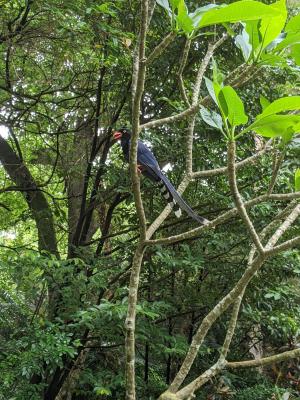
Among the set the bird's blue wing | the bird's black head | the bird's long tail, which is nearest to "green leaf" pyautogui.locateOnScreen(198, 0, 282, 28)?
the bird's long tail

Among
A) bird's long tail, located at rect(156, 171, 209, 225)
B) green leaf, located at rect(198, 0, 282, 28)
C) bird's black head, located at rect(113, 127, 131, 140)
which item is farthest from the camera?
bird's black head, located at rect(113, 127, 131, 140)

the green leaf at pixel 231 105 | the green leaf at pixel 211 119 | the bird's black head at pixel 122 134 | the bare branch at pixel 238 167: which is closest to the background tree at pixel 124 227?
the bird's black head at pixel 122 134

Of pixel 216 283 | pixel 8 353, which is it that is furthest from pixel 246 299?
pixel 8 353

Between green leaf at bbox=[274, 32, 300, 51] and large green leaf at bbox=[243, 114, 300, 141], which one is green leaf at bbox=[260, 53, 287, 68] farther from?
large green leaf at bbox=[243, 114, 300, 141]

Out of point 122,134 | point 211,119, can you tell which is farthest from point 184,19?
point 122,134

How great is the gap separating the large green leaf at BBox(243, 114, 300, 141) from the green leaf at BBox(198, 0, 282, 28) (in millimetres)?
207

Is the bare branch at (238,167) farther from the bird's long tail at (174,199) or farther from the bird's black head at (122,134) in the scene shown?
the bird's black head at (122,134)

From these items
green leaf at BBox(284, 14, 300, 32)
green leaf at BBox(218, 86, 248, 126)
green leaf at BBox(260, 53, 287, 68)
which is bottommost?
green leaf at BBox(218, 86, 248, 126)

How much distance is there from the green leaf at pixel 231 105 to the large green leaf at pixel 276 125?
3 cm

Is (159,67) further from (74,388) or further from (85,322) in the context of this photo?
(74,388)

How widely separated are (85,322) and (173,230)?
1.31 meters

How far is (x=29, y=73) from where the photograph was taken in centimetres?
420

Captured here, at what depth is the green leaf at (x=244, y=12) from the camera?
87 centimetres

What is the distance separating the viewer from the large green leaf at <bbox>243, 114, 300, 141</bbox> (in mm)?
1003
